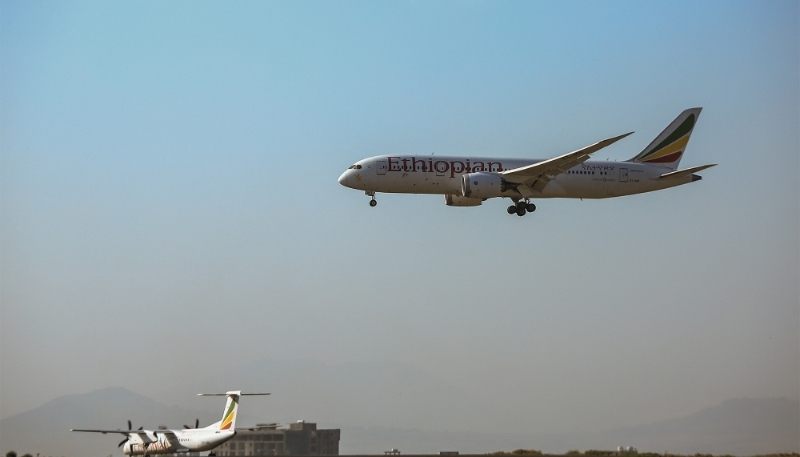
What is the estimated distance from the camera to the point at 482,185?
5359 cm

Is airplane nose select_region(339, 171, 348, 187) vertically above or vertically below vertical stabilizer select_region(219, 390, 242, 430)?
above

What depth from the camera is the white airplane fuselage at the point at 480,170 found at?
54000 millimetres

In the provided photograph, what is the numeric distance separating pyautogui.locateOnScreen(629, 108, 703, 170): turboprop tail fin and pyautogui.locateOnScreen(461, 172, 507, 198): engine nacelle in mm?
11777

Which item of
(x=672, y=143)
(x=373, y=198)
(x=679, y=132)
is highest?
(x=679, y=132)

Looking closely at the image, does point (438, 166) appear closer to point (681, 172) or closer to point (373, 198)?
point (373, 198)

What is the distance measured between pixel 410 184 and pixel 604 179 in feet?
41.3

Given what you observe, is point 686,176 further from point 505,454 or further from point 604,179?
point 505,454

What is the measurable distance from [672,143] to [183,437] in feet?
119

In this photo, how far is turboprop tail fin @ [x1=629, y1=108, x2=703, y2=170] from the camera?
2418 inches

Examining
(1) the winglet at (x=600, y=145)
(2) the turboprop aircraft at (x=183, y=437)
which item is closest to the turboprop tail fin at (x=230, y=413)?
(2) the turboprop aircraft at (x=183, y=437)

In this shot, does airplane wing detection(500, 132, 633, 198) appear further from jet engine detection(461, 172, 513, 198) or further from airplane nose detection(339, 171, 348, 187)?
airplane nose detection(339, 171, 348, 187)

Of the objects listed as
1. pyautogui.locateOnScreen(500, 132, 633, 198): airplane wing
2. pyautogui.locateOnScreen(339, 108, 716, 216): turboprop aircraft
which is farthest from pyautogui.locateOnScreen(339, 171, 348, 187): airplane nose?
pyautogui.locateOnScreen(500, 132, 633, 198): airplane wing

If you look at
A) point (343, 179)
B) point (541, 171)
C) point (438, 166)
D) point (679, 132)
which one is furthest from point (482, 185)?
point (679, 132)

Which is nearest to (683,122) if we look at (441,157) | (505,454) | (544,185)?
(544,185)
